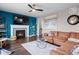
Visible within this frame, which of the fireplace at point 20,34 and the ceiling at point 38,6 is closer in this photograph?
the ceiling at point 38,6

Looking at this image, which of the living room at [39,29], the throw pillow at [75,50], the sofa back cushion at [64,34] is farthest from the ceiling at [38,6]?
the throw pillow at [75,50]

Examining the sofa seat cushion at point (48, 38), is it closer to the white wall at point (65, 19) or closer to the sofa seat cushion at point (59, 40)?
the sofa seat cushion at point (59, 40)

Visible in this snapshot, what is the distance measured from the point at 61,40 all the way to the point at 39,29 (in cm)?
48

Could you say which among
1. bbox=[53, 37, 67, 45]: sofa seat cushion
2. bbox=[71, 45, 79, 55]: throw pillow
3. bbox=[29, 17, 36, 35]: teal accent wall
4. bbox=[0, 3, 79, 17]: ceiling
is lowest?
bbox=[71, 45, 79, 55]: throw pillow

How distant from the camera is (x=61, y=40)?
1.79 meters

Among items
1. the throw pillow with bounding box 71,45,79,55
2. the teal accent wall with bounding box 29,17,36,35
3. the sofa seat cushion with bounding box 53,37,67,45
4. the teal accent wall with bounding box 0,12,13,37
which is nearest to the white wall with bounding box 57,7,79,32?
the sofa seat cushion with bounding box 53,37,67,45

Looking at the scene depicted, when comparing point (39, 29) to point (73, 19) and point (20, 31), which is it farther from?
point (73, 19)

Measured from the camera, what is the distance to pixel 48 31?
1834mm

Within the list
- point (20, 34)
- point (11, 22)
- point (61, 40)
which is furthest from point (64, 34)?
point (11, 22)

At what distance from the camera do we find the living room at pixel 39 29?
5.61ft

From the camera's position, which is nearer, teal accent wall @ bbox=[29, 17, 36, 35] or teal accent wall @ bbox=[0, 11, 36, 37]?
teal accent wall @ bbox=[0, 11, 36, 37]

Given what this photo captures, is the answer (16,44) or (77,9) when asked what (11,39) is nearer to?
(16,44)

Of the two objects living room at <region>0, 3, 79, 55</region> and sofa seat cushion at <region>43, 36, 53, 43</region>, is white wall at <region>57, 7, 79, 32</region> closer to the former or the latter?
living room at <region>0, 3, 79, 55</region>

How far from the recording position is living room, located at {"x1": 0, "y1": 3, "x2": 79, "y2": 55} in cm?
171
